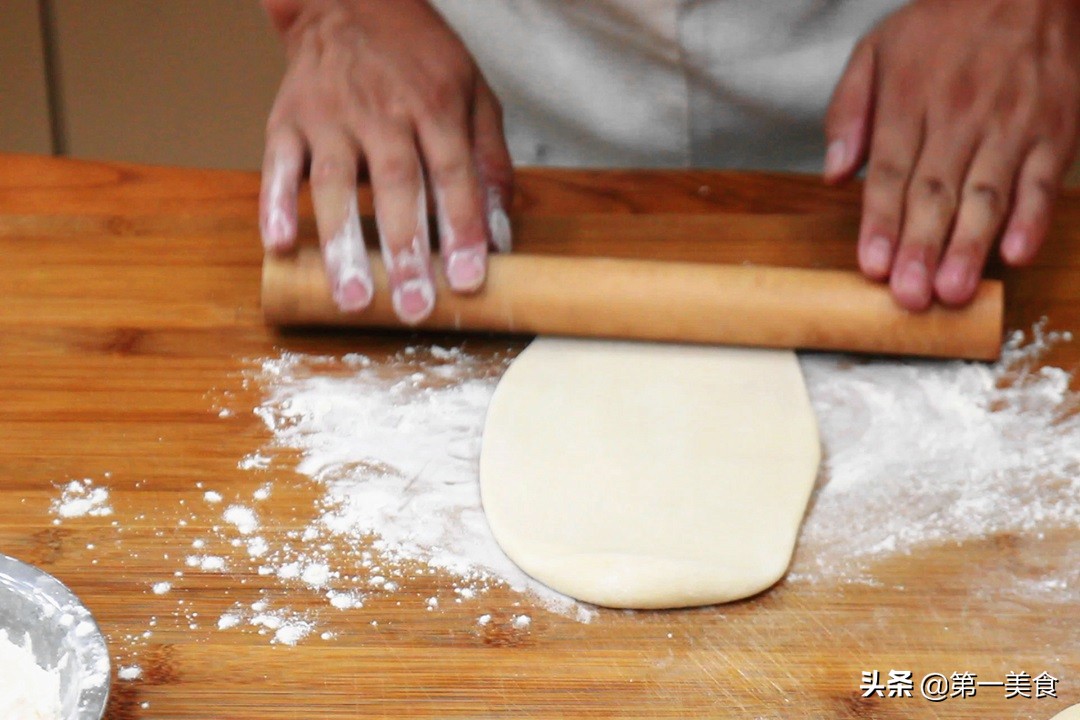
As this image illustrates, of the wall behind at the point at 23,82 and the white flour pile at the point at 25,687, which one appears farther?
the wall behind at the point at 23,82

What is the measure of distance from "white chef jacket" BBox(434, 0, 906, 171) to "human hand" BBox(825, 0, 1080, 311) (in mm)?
156

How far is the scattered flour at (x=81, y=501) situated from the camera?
104 cm

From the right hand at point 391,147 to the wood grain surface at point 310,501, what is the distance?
0.12 m

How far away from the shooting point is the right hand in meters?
1.20

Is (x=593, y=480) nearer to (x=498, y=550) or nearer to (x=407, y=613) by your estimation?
(x=498, y=550)

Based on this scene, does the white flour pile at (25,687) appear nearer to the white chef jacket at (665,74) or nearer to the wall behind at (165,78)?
the white chef jacket at (665,74)

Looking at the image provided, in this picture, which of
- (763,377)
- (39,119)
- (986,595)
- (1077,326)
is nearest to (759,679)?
(986,595)

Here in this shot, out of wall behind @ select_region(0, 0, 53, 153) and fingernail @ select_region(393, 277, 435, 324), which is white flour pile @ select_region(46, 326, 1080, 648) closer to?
fingernail @ select_region(393, 277, 435, 324)

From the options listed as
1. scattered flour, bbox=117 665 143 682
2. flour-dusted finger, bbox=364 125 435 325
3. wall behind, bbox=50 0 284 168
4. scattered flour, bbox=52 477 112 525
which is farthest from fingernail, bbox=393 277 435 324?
wall behind, bbox=50 0 284 168

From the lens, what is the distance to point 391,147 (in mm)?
1237

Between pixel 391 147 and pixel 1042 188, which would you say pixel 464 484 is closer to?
pixel 391 147

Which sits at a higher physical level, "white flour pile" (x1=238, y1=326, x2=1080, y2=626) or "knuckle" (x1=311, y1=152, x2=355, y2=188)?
"knuckle" (x1=311, y1=152, x2=355, y2=188)

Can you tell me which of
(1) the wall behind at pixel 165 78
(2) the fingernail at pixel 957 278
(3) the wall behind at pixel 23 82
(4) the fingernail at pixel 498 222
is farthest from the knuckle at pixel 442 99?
(3) the wall behind at pixel 23 82

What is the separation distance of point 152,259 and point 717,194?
29.3 inches
